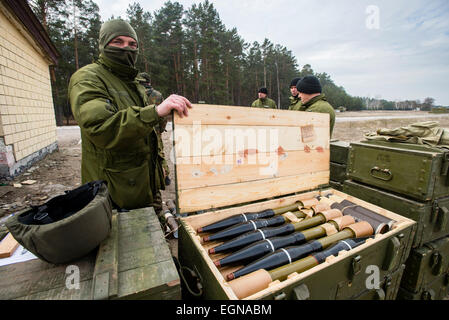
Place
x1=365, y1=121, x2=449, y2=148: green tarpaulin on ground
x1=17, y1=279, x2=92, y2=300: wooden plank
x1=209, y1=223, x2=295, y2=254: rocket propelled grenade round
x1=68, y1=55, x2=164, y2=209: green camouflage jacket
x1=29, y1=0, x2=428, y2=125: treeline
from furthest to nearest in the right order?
1. x1=29, y1=0, x2=428, y2=125: treeline
2. x1=365, y1=121, x2=449, y2=148: green tarpaulin on ground
3. x1=209, y1=223, x2=295, y2=254: rocket propelled grenade round
4. x1=68, y1=55, x2=164, y2=209: green camouflage jacket
5. x1=17, y1=279, x2=92, y2=300: wooden plank

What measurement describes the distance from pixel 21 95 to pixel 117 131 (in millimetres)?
7198

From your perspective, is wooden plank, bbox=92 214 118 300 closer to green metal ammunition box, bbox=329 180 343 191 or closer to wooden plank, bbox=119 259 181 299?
wooden plank, bbox=119 259 181 299

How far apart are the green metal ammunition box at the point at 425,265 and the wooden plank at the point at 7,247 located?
302 centimetres

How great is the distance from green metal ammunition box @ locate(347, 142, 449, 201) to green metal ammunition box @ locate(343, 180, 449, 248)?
0.07m

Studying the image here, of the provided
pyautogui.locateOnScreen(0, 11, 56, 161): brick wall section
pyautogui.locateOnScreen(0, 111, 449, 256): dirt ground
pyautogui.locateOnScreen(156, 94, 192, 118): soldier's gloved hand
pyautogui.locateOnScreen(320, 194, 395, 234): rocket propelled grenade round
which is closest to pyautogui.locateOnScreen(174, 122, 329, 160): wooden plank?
pyautogui.locateOnScreen(156, 94, 192, 118): soldier's gloved hand

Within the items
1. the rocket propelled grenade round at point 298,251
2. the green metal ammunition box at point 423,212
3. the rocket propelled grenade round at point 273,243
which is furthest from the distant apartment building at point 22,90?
the green metal ammunition box at point 423,212

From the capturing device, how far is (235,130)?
200cm

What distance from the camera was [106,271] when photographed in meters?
0.97

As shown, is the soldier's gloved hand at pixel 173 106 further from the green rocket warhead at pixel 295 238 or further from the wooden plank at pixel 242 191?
the green rocket warhead at pixel 295 238

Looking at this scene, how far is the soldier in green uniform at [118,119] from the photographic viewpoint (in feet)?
4.79

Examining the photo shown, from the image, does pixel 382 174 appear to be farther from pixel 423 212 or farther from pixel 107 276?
pixel 107 276

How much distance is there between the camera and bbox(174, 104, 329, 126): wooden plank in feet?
5.88

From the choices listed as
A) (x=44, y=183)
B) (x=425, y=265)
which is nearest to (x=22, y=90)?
(x=44, y=183)
